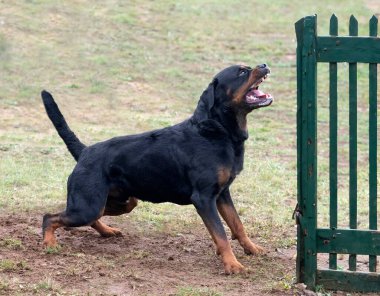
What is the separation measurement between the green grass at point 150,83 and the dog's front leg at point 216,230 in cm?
117

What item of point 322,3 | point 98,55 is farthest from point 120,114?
point 322,3

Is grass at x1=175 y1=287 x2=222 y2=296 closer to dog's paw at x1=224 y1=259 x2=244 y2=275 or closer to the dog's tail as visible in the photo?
dog's paw at x1=224 y1=259 x2=244 y2=275

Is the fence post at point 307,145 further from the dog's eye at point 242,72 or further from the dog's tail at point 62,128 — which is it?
the dog's tail at point 62,128

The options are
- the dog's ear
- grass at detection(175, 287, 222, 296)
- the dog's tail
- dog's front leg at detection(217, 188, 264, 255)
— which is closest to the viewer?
grass at detection(175, 287, 222, 296)

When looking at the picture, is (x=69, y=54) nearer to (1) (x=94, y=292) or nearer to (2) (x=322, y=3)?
(2) (x=322, y=3)

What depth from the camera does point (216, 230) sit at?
6781 mm

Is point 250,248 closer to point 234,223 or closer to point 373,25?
point 234,223

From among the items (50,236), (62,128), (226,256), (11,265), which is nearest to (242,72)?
(226,256)

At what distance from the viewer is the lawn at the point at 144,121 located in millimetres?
6586

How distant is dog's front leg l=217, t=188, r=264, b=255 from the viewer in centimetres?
733

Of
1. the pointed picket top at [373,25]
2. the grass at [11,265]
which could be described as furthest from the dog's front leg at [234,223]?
the pointed picket top at [373,25]

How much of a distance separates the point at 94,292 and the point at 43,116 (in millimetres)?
9309

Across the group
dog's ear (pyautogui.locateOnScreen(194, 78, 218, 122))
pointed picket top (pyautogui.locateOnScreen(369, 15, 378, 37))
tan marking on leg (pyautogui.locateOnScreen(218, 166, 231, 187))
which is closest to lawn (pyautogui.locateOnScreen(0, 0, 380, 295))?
tan marking on leg (pyautogui.locateOnScreen(218, 166, 231, 187))

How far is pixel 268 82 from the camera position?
18.1m
